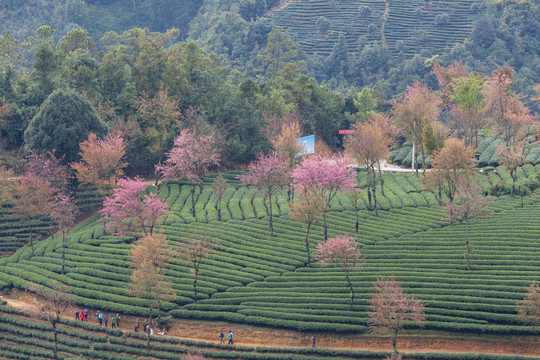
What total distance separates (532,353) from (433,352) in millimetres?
6529

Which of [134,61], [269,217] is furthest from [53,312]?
[134,61]

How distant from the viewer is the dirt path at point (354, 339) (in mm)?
46938

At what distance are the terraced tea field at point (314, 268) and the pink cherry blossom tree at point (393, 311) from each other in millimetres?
1332

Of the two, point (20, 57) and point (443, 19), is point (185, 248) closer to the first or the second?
point (20, 57)

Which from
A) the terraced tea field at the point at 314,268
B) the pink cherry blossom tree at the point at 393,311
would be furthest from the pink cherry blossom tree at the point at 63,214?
the pink cherry blossom tree at the point at 393,311

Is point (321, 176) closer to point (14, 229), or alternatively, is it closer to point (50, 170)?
point (50, 170)

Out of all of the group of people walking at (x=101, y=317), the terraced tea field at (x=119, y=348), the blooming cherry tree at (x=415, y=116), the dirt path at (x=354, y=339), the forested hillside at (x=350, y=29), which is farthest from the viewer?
the forested hillside at (x=350, y=29)

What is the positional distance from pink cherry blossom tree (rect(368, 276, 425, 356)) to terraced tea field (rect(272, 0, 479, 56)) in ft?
364

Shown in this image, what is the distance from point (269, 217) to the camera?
67.8 m

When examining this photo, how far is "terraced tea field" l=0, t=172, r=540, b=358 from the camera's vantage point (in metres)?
50.2

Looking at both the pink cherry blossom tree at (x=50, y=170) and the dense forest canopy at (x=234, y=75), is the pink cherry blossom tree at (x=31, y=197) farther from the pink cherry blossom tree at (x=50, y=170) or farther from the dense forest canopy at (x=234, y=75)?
the dense forest canopy at (x=234, y=75)

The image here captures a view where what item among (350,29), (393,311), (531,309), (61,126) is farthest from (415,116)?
(350,29)

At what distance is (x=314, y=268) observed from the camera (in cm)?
5769

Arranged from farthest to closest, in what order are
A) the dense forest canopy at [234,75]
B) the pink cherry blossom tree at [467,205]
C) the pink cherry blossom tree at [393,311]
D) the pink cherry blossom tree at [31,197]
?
the dense forest canopy at [234,75] → the pink cherry blossom tree at [31,197] → the pink cherry blossom tree at [467,205] → the pink cherry blossom tree at [393,311]
